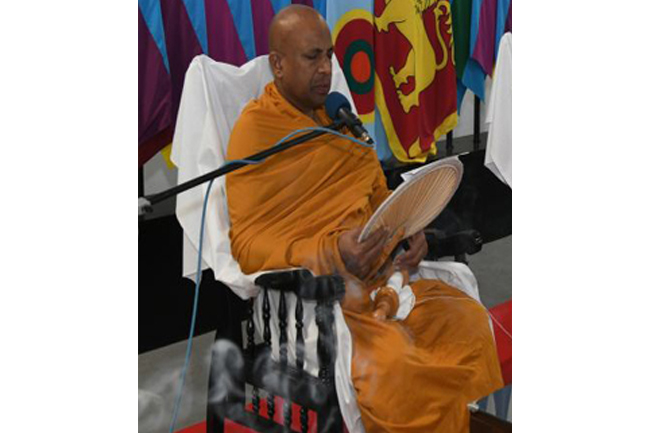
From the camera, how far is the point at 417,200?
196 cm

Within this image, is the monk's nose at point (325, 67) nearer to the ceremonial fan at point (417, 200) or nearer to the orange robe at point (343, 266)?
the orange robe at point (343, 266)

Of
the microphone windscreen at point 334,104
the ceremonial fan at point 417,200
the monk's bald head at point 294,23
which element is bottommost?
the ceremonial fan at point 417,200

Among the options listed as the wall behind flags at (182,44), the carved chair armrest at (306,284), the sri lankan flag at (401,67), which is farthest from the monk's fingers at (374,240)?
the sri lankan flag at (401,67)

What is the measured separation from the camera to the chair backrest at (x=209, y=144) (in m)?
1.96

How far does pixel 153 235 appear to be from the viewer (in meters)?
2.41

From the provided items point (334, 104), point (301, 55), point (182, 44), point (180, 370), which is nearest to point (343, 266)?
point (334, 104)

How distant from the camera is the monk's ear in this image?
1949 millimetres

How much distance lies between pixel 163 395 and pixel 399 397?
109cm

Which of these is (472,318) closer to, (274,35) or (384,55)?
(274,35)

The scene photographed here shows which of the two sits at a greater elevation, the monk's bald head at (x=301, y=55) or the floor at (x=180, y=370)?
the monk's bald head at (x=301, y=55)

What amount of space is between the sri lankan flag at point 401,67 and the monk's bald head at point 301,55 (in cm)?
82

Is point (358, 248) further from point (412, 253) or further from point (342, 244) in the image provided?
point (412, 253)

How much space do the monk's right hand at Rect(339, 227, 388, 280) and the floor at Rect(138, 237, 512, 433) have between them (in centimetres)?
40
